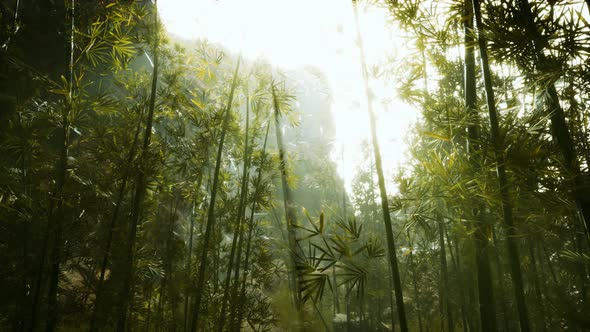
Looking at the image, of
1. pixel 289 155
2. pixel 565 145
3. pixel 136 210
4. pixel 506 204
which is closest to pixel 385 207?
pixel 506 204

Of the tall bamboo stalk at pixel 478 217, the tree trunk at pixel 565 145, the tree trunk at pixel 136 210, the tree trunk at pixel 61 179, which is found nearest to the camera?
the tree trunk at pixel 565 145

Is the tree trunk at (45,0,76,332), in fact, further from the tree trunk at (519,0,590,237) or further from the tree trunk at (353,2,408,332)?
the tree trunk at (519,0,590,237)

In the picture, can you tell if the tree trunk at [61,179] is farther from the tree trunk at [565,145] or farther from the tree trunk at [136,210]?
the tree trunk at [565,145]

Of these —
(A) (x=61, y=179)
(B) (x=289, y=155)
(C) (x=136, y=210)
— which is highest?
(B) (x=289, y=155)

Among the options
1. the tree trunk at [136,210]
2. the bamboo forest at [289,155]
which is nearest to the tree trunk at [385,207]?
the bamboo forest at [289,155]

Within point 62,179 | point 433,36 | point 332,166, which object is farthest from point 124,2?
point 332,166

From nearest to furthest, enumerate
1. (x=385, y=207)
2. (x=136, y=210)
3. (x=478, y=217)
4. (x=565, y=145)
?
(x=565, y=145) → (x=385, y=207) → (x=478, y=217) → (x=136, y=210)

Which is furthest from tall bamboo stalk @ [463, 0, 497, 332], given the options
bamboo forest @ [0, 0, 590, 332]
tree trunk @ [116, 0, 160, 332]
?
tree trunk @ [116, 0, 160, 332]

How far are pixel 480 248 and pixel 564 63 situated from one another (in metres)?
1.16

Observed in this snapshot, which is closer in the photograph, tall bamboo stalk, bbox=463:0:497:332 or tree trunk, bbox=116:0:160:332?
tall bamboo stalk, bbox=463:0:497:332

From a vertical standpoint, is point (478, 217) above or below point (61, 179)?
below

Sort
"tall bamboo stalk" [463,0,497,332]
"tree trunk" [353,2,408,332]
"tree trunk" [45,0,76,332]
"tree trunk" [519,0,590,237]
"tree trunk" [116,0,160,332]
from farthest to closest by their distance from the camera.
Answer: "tree trunk" [116,0,160,332] < "tree trunk" [45,0,76,332] < "tall bamboo stalk" [463,0,497,332] < "tree trunk" [353,2,408,332] < "tree trunk" [519,0,590,237]

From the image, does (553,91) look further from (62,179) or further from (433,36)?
(62,179)

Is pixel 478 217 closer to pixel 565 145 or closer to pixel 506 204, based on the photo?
pixel 506 204
